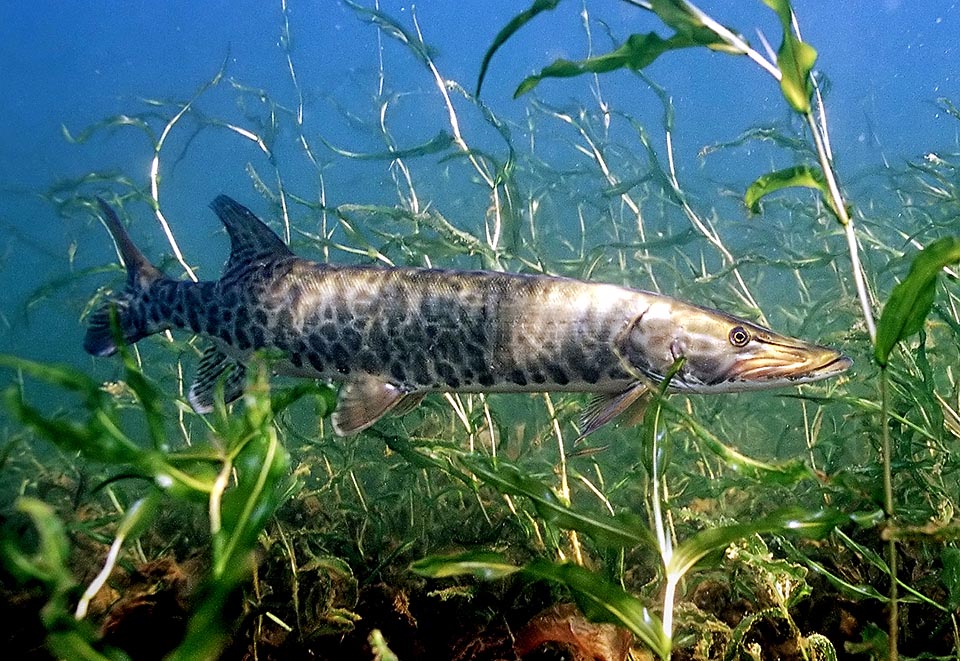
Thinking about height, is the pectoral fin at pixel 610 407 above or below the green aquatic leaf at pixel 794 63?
below

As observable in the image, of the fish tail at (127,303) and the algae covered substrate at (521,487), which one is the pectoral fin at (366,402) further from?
the fish tail at (127,303)

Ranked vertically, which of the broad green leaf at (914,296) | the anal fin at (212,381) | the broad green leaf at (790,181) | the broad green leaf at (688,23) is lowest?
the anal fin at (212,381)

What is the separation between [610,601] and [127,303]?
148 inches

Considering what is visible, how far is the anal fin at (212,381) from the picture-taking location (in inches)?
147

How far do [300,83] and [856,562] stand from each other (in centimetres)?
574

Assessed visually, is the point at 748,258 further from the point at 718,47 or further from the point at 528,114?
the point at 528,114

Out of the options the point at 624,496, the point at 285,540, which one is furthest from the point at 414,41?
the point at 624,496

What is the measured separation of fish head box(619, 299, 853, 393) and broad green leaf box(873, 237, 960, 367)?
149 cm

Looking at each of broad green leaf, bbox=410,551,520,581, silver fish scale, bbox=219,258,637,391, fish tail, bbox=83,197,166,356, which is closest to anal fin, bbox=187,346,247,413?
silver fish scale, bbox=219,258,637,391

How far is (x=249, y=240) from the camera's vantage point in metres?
4.01

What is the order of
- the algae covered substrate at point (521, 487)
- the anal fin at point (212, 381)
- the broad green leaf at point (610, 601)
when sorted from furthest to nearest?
the anal fin at point (212, 381)
the broad green leaf at point (610, 601)
the algae covered substrate at point (521, 487)

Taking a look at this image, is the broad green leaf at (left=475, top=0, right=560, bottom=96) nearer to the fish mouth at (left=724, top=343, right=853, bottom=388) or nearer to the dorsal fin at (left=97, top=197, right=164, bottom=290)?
the fish mouth at (left=724, top=343, right=853, bottom=388)

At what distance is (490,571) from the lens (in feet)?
5.44

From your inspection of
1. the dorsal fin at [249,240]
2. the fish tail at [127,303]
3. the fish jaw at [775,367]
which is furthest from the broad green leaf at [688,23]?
the fish tail at [127,303]
